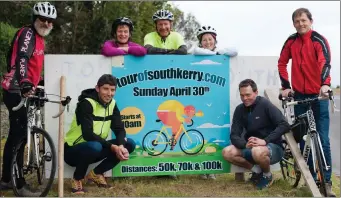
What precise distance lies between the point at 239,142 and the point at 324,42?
1.58m

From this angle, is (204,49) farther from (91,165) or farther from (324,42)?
(91,165)

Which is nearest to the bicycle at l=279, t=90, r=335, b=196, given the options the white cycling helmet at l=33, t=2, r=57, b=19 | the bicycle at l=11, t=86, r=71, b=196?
the bicycle at l=11, t=86, r=71, b=196

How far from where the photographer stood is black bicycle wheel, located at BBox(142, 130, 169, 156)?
19.7 ft

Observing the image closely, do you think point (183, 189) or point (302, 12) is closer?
point (302, 12)

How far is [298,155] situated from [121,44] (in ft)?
8.78

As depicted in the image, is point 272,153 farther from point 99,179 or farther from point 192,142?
point 99,179

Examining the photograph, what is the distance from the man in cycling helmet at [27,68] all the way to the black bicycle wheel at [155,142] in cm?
155

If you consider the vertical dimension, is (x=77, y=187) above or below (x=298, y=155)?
below

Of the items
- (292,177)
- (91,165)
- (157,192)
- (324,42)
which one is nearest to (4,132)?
(91,165)

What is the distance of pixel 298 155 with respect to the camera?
5.58 meters

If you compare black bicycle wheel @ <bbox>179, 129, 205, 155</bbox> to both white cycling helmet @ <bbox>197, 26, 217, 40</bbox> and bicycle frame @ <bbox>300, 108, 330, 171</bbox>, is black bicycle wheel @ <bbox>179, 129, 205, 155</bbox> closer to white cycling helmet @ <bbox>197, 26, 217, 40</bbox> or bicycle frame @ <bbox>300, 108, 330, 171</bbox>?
bicycle frame @ <bbox>300, 108, 330, 171</bbox>

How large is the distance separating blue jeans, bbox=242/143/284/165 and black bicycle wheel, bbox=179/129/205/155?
0.66 metres

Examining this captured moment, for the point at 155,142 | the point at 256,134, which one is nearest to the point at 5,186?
the point at 155,142

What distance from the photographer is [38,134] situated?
5.16 meters
